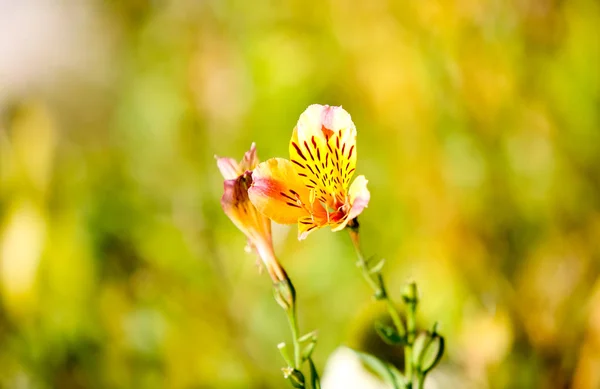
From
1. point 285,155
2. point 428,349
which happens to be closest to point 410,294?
point 428,349

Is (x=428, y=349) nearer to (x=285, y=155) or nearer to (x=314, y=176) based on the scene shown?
(x=314, y=176)

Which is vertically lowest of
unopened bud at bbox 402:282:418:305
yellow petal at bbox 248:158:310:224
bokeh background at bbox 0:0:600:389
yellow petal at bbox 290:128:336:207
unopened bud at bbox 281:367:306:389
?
unopened bud at bbox 281:367:306:389

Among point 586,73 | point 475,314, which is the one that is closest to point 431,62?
point 586,73

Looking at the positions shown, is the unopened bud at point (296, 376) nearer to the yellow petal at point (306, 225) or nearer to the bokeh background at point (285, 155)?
the yellow petal at point (306, 225)

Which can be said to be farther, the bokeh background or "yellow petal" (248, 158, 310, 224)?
the bokeh background

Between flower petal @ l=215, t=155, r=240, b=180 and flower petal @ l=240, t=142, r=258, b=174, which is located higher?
flower petal @ l=240, t=142, r=258, b=174

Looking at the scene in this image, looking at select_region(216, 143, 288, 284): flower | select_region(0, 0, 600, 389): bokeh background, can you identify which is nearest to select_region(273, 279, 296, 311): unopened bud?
select_region(216, 143, 288, 284): flower

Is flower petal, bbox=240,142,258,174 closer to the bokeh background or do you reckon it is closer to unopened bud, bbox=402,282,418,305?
unopened bud, bbox=402,282,418,305
